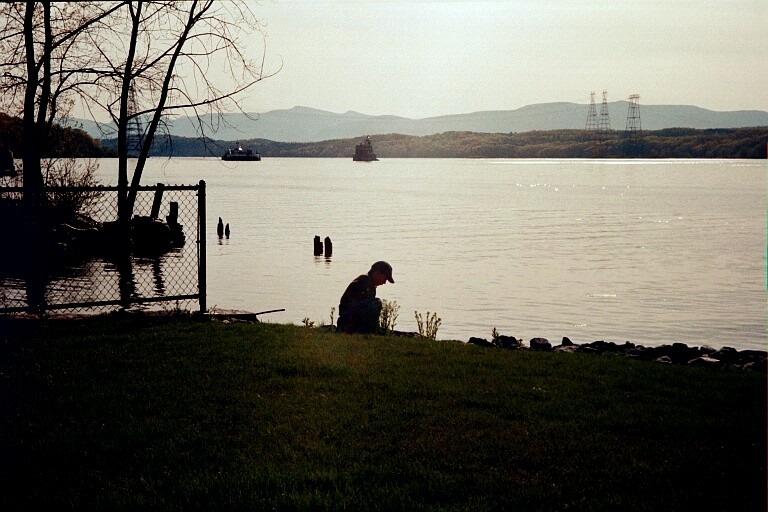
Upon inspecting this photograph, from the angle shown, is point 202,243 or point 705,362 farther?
point 202,243

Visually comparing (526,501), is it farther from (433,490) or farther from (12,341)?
(12,341)

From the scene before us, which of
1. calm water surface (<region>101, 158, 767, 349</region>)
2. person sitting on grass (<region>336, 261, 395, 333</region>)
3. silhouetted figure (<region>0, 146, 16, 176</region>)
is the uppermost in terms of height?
silhouetted figure (<region>0, 146, 16, 176</region>)

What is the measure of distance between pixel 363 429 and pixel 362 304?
5.85 m

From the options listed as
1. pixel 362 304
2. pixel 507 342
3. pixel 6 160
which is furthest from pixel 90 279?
pixel 507 342

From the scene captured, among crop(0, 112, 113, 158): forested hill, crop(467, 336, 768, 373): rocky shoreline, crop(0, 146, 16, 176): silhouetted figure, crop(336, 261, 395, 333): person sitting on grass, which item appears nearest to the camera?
crop(467, 336, 768, 373): rocky shoreline

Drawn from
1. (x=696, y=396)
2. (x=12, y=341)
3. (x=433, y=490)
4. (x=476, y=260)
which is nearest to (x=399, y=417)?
(x=433, y=490)

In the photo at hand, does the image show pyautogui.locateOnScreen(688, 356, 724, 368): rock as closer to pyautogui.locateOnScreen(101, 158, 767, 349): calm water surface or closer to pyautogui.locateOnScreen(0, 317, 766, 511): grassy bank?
pyautogui.locateOnScreen(0, 317, 766, 511): grassy bank

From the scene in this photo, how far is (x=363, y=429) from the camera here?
7.86m

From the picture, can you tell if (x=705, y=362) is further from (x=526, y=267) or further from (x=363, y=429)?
(x=526, y=267)

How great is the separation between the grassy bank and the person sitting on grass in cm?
204

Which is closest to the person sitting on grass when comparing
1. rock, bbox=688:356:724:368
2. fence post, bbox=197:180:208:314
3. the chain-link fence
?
fence post, bbox=197:180:208:314

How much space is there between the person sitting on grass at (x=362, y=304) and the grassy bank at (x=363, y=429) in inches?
80.4

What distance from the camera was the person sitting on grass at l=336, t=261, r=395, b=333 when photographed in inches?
536

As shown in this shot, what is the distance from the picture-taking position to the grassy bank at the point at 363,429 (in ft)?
21.0
